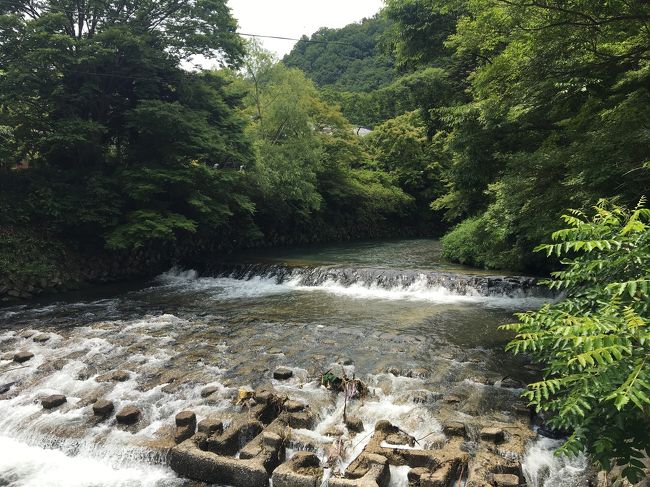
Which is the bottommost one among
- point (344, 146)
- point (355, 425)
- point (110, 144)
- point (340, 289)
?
point (340, 289)

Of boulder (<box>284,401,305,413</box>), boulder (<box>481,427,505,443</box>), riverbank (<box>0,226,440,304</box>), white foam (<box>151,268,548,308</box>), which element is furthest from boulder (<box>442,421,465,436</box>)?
riverbank (<box>0,226,440,304</box>)

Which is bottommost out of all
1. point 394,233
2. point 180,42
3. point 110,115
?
point 394,233

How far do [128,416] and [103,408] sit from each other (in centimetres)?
42

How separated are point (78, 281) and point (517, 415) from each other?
1380cm

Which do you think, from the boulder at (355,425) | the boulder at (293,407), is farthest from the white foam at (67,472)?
the boulder at (355,425)

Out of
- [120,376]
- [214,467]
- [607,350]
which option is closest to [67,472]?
[214,467]

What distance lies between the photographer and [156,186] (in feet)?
47.3

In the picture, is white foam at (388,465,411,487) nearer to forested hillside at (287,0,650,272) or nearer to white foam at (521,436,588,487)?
white foam at (521,436,588,487)

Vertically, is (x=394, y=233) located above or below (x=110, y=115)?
below

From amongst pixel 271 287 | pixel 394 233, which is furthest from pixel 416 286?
pixel 394 233

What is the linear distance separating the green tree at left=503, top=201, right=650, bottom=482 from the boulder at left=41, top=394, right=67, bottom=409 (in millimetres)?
5744

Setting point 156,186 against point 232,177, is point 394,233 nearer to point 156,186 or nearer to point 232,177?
point 232,177

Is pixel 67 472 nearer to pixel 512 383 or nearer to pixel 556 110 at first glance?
pixel 512 383

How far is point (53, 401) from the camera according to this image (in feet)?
→ 18.5
